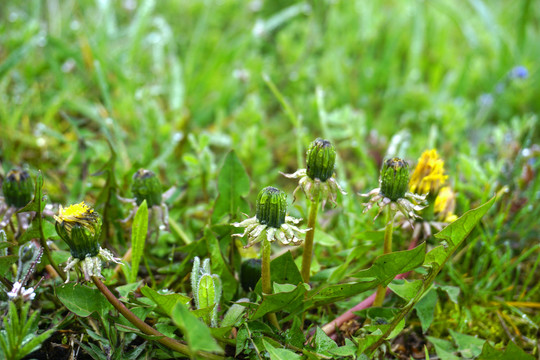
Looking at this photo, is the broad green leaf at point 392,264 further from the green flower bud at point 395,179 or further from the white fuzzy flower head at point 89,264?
the white fuzzy flower head at point 89,264

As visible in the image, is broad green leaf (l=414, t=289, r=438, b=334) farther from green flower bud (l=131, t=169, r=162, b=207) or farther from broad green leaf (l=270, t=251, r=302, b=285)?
green flower bud (l=131, t=169, r=162, b=207)

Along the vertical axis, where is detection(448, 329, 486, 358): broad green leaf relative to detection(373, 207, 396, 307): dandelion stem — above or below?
below

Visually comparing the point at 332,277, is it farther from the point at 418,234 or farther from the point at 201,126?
the point at 201,126

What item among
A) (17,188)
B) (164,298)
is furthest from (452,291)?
(17,188)

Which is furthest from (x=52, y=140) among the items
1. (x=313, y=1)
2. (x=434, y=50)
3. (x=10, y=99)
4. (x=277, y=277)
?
(x=434, y=50)

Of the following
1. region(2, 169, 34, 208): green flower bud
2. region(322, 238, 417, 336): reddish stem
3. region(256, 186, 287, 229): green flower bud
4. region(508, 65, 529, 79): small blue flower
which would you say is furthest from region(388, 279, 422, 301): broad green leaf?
region(508, 65, 529, 79): small blue flower

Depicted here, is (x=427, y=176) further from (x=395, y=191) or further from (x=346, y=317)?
(x=346, y=317)
